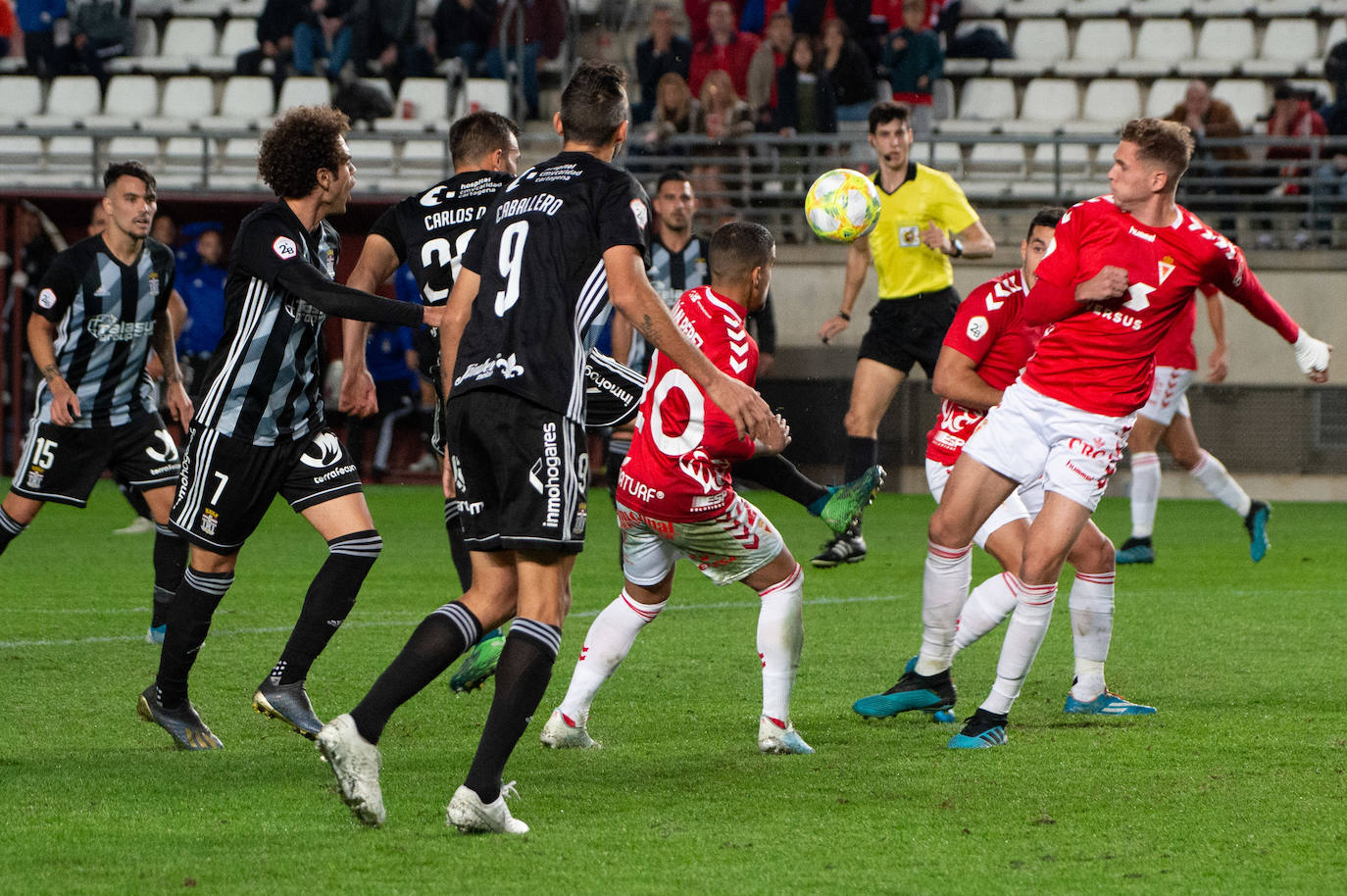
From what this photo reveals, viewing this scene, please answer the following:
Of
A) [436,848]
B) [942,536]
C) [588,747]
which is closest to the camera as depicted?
[436,848]

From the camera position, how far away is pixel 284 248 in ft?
16.4

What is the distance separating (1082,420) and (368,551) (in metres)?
2.30

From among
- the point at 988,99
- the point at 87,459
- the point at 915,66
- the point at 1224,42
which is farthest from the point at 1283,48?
the point at 87,459

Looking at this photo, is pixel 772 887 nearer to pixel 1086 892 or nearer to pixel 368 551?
pixel 1086 892

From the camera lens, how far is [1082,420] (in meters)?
5.26

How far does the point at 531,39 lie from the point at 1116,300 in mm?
13633

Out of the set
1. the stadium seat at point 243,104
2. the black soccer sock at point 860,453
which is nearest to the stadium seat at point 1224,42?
the stadium seat at point 243,104

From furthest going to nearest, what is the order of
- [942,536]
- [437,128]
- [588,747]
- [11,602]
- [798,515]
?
1. [437,128]
2. [798,515]
3. [11,602]
4. [942,536]
5. [588,747]

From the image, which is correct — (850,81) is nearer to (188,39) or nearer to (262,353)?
(188,39)

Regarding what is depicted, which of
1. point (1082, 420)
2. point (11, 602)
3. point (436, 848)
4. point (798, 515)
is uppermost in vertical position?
point (1082, 420)

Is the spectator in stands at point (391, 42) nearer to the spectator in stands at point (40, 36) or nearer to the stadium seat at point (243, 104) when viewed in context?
the stadium seat at point (243, 104)

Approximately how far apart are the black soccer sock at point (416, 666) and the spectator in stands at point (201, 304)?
1222 cm

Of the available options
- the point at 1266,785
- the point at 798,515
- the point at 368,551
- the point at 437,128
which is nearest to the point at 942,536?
the point at 1266,785

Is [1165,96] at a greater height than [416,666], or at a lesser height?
greater
